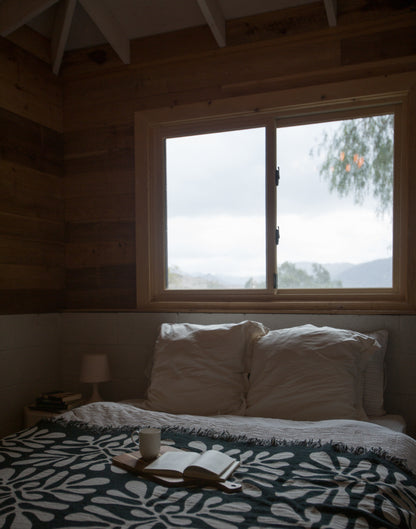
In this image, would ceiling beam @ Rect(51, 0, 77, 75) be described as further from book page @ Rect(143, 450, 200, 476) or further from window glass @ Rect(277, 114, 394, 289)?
book page @ Rect(143, 450, 200, 476)

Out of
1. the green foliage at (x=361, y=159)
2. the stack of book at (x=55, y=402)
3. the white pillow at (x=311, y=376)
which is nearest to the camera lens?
the white pillow at (x=311, y=376)

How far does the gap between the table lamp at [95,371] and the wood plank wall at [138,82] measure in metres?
0.39

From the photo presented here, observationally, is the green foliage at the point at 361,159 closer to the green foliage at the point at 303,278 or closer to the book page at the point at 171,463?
the green foliage at the point at 303,278

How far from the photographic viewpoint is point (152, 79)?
2928mm

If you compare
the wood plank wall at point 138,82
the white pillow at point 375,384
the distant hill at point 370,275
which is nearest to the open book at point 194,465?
the white pillow at point 375,384

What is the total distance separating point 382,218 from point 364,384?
93cm

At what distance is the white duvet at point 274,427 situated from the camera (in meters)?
1.56

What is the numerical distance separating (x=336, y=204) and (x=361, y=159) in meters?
0.28

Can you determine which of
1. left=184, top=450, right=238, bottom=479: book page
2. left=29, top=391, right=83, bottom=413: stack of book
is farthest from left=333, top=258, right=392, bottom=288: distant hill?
left=29, top=391, right=83, bottom=413: stack of book

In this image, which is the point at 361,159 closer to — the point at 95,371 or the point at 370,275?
the point at 370,275

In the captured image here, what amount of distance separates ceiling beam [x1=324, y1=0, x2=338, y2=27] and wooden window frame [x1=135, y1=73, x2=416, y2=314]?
1.08ft

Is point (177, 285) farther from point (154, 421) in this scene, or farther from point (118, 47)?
point (118, 47)

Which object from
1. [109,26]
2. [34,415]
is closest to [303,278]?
[34,415]

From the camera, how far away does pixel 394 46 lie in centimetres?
240
